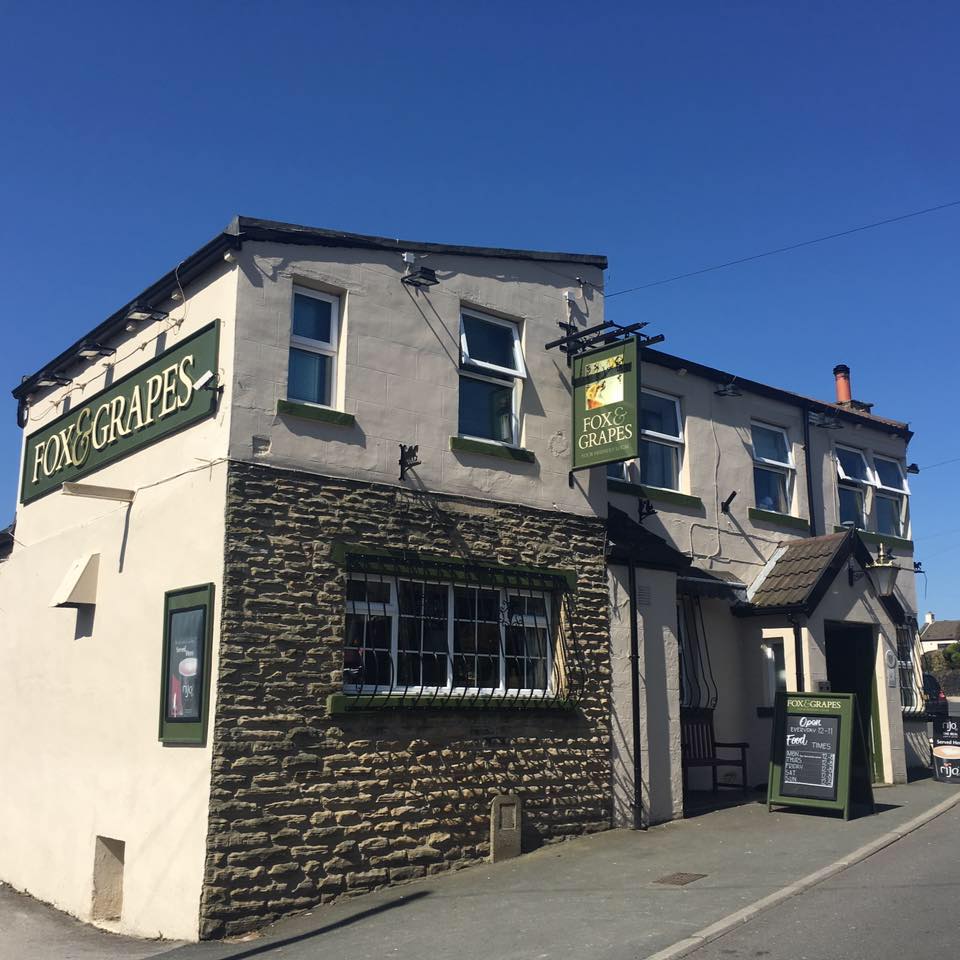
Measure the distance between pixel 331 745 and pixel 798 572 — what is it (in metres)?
8.36

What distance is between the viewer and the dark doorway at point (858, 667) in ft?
53.1

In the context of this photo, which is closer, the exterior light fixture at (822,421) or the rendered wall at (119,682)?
the rendered wall at (119,682)

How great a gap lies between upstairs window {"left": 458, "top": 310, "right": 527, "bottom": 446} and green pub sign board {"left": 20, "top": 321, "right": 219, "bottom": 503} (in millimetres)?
2993

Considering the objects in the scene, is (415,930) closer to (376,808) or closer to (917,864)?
(376,808)

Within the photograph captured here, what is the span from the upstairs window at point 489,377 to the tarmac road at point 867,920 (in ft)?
19.8

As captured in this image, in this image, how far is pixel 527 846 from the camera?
11.5 m

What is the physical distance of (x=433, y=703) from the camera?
11.0 meters

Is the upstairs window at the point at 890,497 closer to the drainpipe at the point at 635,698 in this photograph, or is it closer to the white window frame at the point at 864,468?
the white window frame at the point at 864,468

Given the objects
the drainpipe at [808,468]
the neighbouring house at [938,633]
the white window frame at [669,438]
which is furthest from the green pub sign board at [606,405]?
the neighbouring house at [938,633]

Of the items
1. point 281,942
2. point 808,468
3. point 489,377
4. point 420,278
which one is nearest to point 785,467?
point 808,468

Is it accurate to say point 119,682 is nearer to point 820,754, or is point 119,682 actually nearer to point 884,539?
Answer: point 820,754

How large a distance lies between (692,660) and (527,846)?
187 inches

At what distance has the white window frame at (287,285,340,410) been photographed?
1112 cm

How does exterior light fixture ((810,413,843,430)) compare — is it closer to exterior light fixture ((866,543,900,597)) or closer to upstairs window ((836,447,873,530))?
upstairs window ((836,447,873,530))
